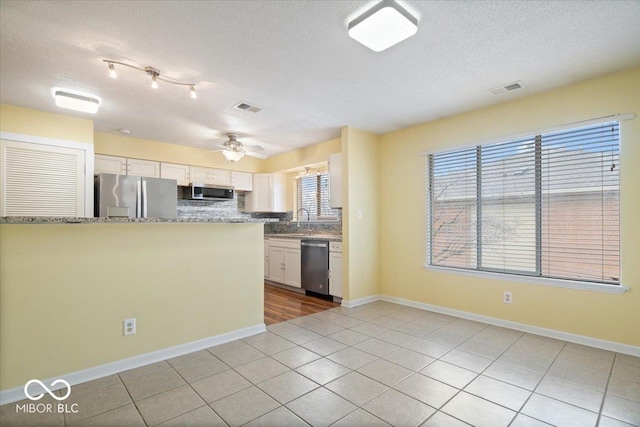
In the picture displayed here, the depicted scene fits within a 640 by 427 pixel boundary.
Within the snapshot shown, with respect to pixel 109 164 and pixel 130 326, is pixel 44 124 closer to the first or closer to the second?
pixel 109 164

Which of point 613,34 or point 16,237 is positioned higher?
point 613,34

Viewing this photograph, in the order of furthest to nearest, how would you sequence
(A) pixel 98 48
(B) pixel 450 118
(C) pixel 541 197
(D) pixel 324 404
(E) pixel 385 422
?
(B) pixel 450 118 < (C) pixel 541 197 < (A) pixel 98 48 < (D) pixel 324 404 < (E) pixel 385 422

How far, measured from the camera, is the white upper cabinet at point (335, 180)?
454cm

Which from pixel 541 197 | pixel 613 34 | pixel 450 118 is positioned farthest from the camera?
pixel 450 118

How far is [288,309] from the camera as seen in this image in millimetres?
4098

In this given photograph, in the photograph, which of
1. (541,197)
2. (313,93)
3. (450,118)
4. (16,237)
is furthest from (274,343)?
(450,118)

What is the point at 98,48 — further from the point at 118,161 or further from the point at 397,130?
the point at 397,130

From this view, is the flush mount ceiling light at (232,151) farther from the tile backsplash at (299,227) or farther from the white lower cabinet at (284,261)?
the tile backsplash at (299,227)

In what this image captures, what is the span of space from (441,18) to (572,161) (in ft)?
6.76

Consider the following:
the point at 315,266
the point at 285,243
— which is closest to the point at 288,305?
the point at 315,266

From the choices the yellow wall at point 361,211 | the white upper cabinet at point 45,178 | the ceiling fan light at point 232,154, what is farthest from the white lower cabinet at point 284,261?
the white upper cabinet at point 45,178

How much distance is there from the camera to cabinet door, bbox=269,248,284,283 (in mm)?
5477

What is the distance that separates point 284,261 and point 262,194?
150 centimetres

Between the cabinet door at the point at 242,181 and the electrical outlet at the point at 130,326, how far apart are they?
3.72 metres
